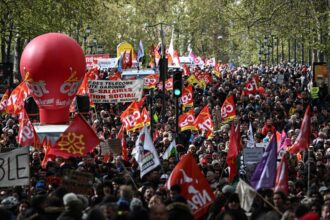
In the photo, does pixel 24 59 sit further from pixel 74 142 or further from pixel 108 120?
pixel 74 142

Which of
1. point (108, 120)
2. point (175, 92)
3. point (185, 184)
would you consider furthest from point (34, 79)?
point (185, 184)

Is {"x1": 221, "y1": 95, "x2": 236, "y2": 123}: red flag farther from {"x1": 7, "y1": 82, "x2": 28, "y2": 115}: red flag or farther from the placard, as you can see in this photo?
the placard

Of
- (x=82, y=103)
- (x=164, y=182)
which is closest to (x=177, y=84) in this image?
(x=82, y=103)

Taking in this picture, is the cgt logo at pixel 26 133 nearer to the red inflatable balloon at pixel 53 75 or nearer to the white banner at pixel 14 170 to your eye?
the white banner at pixel 14 170

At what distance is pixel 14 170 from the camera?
1611cm

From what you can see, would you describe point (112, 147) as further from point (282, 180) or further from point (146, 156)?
point (282, 180)

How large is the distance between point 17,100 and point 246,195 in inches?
726

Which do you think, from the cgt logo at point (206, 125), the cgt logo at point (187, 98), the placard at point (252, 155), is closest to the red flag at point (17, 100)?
the cgt logo at point (206, 125)

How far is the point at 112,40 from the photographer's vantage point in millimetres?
102125

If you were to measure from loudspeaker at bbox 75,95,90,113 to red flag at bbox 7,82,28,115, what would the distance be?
143 centimetres

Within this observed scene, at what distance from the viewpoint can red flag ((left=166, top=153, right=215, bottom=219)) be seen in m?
14.4

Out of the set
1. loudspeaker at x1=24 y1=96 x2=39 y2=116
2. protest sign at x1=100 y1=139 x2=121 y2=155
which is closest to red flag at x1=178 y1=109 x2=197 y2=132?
protest sign at x1=100 y1=139 x2=121 y2=155

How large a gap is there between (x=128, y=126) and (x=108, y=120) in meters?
3.80

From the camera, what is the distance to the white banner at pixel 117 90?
30.8 m
